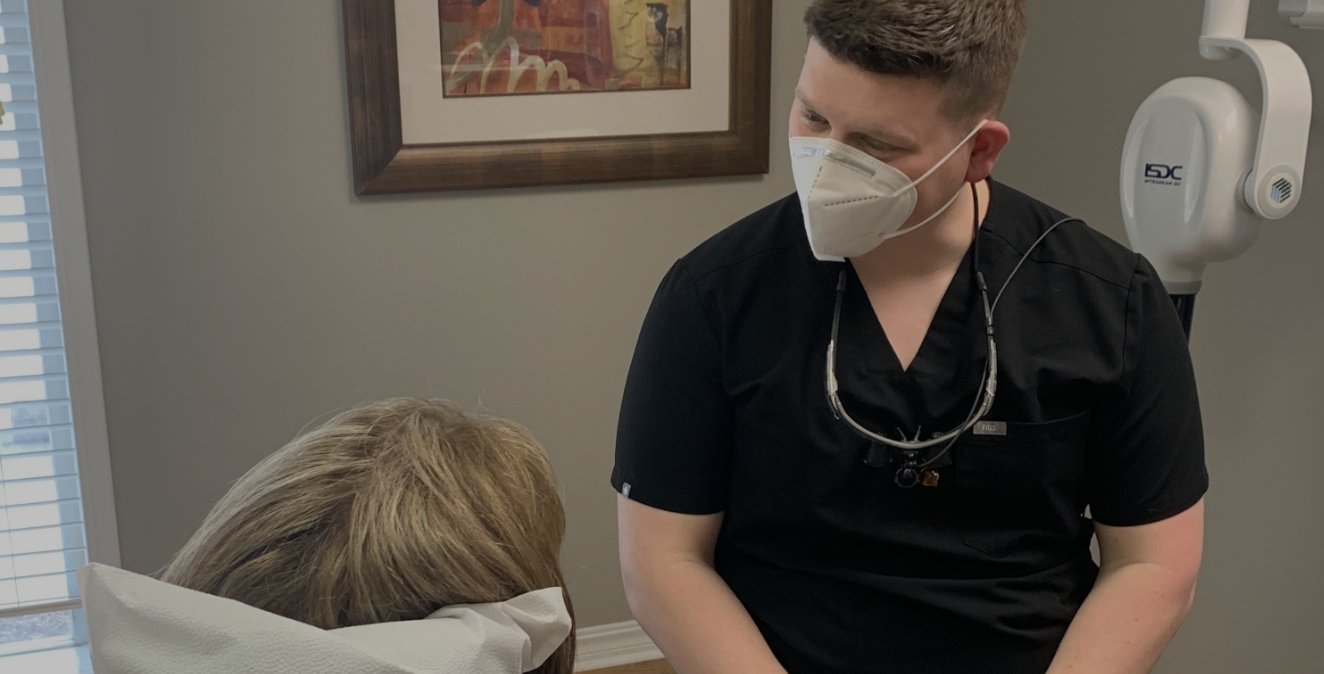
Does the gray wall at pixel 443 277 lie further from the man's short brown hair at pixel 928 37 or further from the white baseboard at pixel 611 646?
the man's short brown hair at pixel 928 37

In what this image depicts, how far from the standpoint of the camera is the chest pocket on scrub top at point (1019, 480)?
1.22 meters

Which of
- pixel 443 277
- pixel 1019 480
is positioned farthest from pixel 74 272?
pixel 1019 480

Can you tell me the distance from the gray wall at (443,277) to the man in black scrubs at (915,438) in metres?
0.75

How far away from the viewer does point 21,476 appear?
7.02 ft

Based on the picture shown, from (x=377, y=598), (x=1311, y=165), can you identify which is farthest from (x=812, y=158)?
(x=1311, y=165)

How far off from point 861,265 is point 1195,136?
24.3 inches

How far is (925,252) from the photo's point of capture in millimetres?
1263

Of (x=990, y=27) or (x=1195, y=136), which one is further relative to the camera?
(x=1195, y=136)

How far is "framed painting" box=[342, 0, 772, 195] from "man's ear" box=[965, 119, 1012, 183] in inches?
45.1

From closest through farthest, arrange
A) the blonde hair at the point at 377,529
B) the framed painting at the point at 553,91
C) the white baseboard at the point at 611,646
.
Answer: the blonde hair at the point at 377,529 → the framed painting at the point at 553,91 → the white baseboard at the point at 611,646

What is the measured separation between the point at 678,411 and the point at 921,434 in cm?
25

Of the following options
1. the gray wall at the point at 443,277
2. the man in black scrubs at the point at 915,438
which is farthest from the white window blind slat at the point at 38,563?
the man in black scrubs at the point at 915,438

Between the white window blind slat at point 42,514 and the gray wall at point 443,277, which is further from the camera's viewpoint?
the white window blind slat at point 42,514

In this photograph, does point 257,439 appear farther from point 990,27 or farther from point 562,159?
point 990,27
